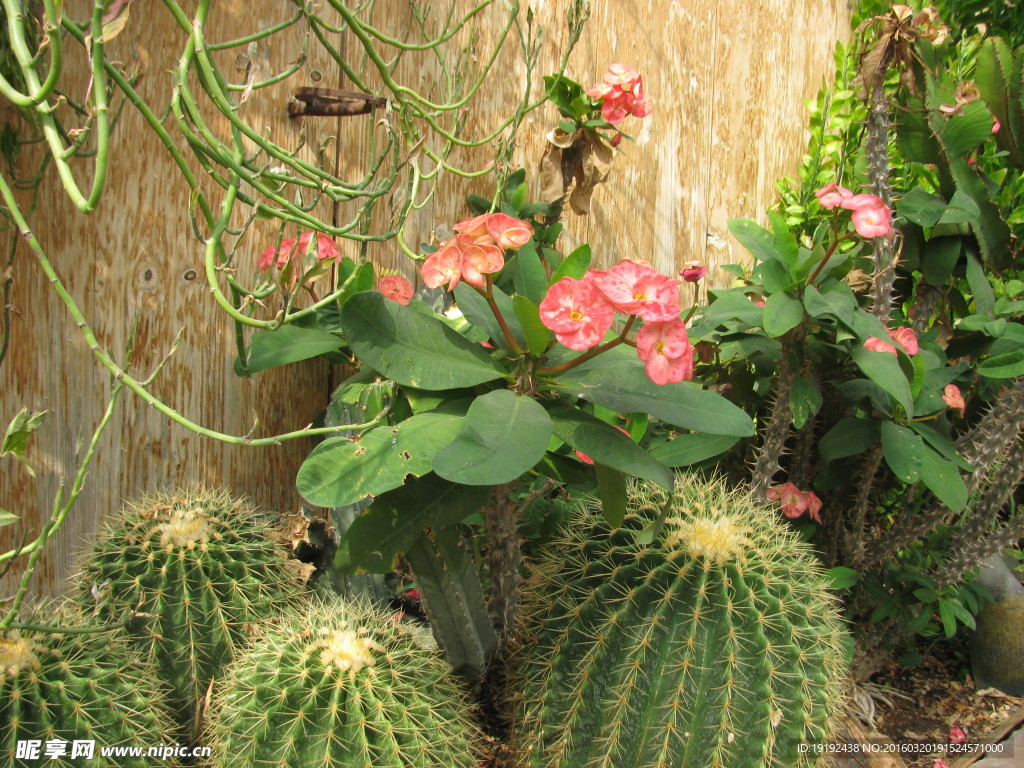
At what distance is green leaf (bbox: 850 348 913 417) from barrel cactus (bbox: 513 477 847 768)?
1.80ft

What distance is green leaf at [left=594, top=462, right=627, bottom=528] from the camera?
119 centimetres

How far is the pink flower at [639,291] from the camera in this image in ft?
3.36

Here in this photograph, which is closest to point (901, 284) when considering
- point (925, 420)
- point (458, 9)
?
point (925, 420)

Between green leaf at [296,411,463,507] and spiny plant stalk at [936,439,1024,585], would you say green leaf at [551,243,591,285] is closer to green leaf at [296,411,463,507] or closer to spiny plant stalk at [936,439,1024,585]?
green leaf at [296,411,463,507]

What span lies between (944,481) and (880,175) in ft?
2.93

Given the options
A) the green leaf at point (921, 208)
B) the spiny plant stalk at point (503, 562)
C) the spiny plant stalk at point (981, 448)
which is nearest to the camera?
the spiny plant stalk at point (503, 562)

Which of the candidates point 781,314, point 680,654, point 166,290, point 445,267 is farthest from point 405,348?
point 781,314

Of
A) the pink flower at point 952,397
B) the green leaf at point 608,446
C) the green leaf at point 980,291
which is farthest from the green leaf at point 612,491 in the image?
the green leaf at point 980,291

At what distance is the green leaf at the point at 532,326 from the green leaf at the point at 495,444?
0.45 feet

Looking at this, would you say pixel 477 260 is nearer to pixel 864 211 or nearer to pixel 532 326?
pixel 532 326

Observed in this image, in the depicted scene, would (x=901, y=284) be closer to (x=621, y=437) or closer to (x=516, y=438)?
(x=621, y=437)

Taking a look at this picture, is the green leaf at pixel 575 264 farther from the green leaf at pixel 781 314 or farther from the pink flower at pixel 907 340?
the pink flower at pixel 907 340

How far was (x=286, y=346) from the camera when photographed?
4.91 feet

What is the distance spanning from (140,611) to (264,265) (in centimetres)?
78
